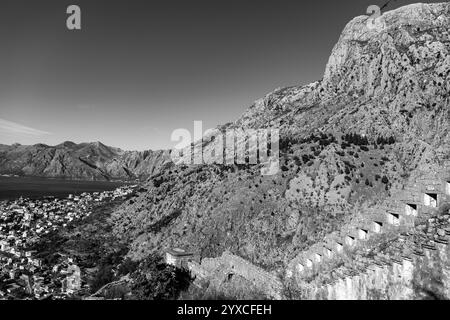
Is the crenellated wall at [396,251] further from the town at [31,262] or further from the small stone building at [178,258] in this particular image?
the town at [31,262]

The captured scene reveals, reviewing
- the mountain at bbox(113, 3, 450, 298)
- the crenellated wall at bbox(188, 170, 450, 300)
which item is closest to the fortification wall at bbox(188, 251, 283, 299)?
the crenellated wall at bbox(188, 170, 450, 300)

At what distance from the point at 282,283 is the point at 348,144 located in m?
36.3

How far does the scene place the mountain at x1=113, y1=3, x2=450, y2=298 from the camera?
116 ft

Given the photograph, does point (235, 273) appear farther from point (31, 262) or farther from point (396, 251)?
point (31, 262)

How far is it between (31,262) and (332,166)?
5555 cm

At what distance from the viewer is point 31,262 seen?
191 ft

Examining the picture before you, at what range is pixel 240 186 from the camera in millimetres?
47688

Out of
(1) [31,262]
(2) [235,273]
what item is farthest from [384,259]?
(1) [31,262]

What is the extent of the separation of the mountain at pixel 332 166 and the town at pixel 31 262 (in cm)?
1126

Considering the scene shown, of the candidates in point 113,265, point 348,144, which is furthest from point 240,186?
point 113,265

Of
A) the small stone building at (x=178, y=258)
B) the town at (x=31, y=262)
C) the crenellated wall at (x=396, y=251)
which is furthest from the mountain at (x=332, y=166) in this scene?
the crenellated wall at (x=396, y=251)

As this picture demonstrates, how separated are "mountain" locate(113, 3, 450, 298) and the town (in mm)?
11263

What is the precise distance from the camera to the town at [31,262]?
4256 cm
